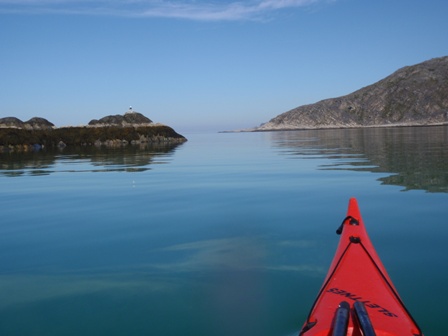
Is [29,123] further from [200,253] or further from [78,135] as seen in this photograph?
[200,253]

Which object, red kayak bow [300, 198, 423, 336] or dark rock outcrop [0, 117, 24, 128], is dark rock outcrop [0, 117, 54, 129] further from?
red kayak bow [300, 198, 423, 336]

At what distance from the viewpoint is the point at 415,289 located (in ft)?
20.8

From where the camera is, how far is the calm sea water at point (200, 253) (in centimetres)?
574

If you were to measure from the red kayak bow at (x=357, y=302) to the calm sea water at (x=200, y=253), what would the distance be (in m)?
0.96

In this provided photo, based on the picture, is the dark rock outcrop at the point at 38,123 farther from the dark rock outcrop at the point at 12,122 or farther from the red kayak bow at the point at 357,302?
the red kayak bow at the point at 357,302

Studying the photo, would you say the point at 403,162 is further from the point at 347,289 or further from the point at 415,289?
the point at 347,289

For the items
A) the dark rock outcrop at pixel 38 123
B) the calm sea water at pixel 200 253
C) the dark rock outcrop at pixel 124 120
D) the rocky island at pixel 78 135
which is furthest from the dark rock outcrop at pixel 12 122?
the calm sea water at pixel 200 253

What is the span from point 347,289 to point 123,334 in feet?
9.59

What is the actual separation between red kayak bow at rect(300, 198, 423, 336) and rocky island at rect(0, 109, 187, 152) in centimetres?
5487

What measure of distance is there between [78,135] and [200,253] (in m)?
61.4

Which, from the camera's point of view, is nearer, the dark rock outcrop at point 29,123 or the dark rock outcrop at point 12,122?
the dark rock outcrop at point 12,122

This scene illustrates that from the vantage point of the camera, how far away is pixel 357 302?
4051 millimetres

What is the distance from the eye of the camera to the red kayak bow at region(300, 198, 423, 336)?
3.75 m

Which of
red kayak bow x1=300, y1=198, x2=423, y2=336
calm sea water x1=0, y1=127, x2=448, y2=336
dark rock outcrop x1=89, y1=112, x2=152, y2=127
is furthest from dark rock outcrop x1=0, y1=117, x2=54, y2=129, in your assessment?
red kayak bow x1=300, y1=198, x2=423, y2=336
